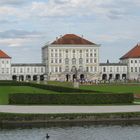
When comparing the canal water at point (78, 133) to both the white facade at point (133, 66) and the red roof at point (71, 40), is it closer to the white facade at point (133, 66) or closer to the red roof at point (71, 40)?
the red roof at point (71, 40)

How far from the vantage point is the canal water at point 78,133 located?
16594mm

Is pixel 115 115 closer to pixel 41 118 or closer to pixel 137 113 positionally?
pixel 137 113

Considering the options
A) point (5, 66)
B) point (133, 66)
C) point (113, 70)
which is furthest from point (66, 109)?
point (133, 66)

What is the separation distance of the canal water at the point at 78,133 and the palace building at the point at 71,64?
94.1m

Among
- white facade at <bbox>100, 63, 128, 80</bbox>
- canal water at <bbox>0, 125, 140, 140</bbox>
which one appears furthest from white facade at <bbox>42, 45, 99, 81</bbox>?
canal water at <bbox>0, 125, 140, 140</bbox>

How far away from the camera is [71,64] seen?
116000 mm

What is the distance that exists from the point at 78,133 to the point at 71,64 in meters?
98.5

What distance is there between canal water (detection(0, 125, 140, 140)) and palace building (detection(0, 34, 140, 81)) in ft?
309

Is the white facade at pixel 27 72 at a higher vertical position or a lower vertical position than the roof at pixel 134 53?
lower

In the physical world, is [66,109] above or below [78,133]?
above

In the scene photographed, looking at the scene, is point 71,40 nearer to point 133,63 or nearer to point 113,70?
point 113,70

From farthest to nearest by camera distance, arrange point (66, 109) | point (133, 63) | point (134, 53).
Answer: point (134, 53)
point (133, 63)
point (66, 109)

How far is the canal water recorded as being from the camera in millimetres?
16594

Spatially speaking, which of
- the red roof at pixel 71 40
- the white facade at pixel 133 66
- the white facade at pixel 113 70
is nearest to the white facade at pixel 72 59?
the red roof at pixel 71 40
